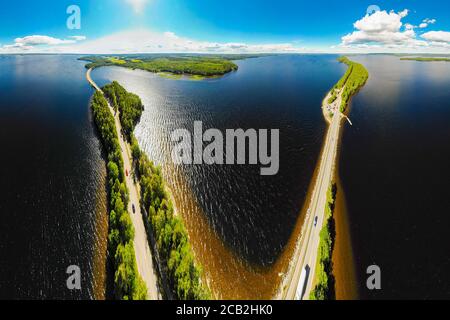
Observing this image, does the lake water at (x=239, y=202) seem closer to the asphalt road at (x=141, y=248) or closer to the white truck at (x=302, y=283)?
the white truck at (x=302, y=283)

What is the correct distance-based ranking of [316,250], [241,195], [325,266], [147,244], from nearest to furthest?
[325,266], [316,250], [147,244], [241,195]

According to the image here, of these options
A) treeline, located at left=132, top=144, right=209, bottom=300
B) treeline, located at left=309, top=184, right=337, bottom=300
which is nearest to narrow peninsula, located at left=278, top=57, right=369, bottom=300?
treeline, located at left=309, top=184, right=337, bottom=300

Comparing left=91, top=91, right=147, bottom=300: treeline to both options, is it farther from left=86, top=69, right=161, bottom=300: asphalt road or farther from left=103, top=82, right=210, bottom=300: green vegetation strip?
left=103, top=82, right=210, bottom=300: green vegetation strip

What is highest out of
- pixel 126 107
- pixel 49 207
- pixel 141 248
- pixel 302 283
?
pixel 126 107

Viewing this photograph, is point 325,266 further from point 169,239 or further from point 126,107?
point 126,107

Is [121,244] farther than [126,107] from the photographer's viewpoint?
No

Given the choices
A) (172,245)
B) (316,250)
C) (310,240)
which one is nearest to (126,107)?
(172,245)

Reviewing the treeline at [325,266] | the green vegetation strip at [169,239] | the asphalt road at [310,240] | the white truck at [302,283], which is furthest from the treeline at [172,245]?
the treeline at [325,266]
